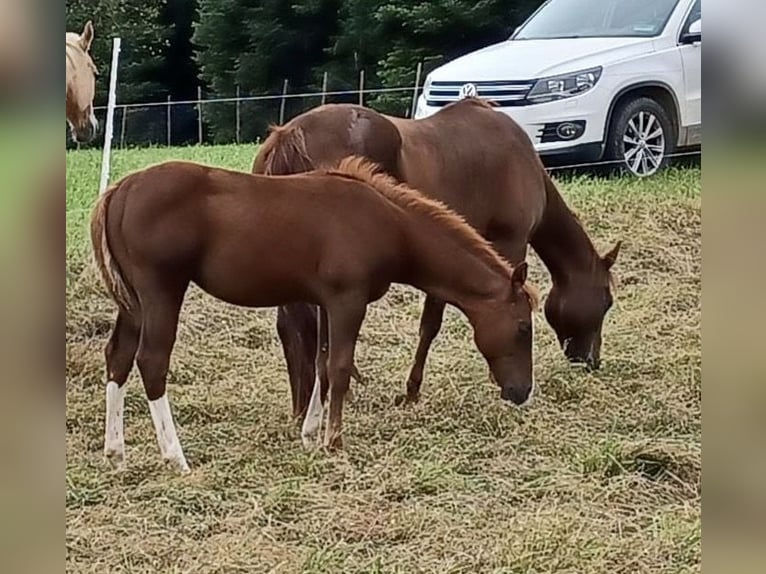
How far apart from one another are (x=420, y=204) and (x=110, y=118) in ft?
2.24

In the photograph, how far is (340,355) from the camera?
92.7 inches

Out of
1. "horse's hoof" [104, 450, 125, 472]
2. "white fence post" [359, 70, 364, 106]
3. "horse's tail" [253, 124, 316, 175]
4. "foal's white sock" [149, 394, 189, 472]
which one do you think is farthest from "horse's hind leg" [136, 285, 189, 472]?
"white fence post" [359, 70, 364, 106]

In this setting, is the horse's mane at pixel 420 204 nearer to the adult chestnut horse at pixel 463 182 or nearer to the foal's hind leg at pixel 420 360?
the adult chestnut horse at pixel 463 182

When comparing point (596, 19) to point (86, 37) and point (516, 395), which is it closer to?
point (516, 395)

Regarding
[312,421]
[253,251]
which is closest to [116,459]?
[312,421]

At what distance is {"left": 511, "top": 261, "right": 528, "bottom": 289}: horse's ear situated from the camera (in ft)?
7.69

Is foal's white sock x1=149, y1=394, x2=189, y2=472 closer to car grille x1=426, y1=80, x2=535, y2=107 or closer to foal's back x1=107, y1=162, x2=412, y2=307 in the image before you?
foal's back x1=107, y1=162, x2=412, y2=307

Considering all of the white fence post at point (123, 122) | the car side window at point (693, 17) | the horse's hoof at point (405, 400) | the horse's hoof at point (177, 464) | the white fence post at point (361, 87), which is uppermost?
the car side window at point (693, 17)

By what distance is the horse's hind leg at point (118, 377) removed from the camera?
2316 mm

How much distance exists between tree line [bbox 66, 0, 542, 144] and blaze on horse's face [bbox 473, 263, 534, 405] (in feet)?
1.55

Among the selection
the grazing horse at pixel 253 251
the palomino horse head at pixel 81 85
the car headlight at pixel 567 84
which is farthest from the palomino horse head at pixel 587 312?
the palomino horse head at pixel 81 85

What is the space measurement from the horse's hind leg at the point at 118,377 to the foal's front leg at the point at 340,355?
1.36 ft
